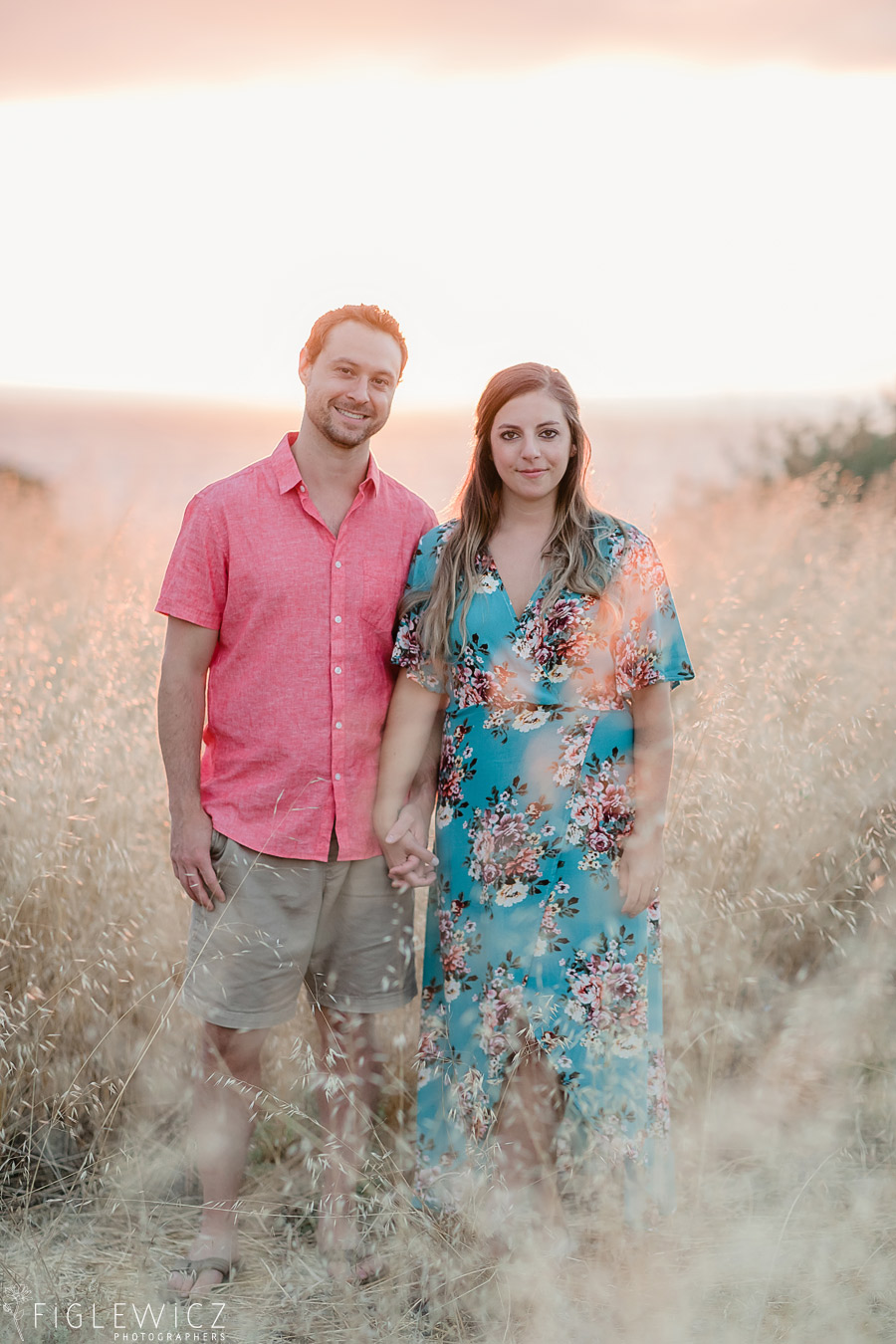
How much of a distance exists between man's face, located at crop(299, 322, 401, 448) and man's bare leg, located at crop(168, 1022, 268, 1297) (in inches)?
52.5

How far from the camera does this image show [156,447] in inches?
778

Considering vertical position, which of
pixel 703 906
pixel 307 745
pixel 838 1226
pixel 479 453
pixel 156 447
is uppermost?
pixel 156 447

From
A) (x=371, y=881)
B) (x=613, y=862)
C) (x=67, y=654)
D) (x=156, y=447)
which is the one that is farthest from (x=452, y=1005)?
(x=156, y=447)

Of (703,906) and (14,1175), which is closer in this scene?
(14,1175)

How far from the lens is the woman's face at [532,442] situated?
207 centimetres

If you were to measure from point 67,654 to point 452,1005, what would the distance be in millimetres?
1784

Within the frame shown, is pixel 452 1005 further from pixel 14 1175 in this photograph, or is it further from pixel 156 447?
pixel 156 447

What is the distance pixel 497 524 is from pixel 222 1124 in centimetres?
148

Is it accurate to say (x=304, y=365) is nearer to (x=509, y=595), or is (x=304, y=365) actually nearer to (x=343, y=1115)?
(x=509, y=595)

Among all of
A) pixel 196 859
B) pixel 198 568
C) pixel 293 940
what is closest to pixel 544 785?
pixel 293 940

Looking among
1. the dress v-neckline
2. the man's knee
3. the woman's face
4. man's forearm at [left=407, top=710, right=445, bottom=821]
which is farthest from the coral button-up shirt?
the man's knee

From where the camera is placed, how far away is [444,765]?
217cm

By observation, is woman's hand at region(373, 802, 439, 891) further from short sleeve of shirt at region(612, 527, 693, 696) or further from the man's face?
the man's face

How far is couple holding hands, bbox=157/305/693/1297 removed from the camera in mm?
2059
